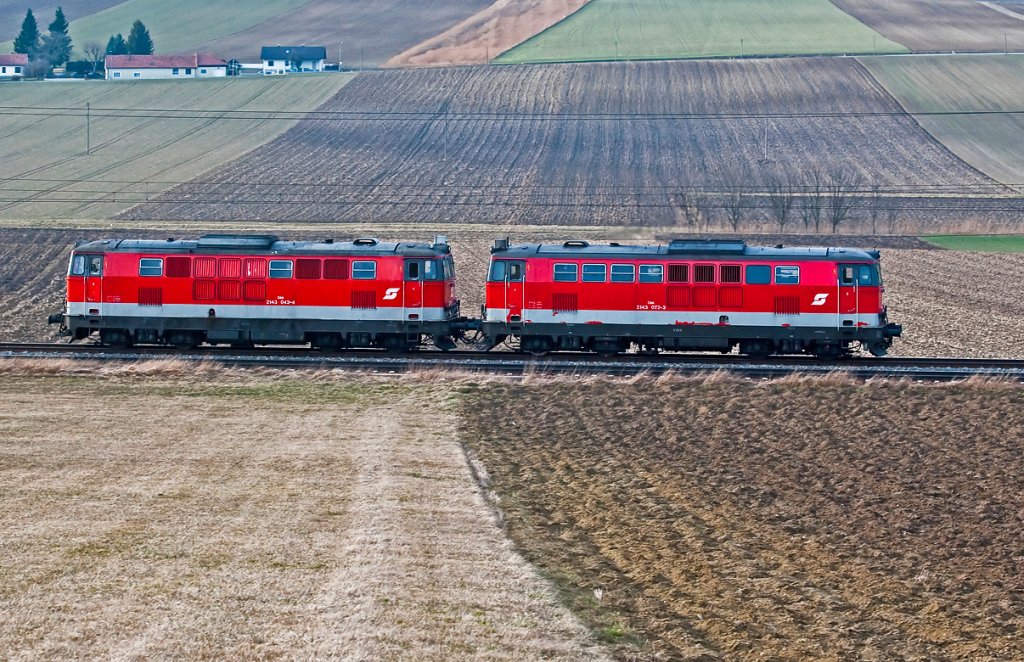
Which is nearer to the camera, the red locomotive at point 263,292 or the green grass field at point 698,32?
the red locomotive at point 263,292

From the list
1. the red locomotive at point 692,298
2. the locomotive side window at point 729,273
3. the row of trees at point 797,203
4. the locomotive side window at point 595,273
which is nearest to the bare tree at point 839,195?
the row of trees at point 797,203

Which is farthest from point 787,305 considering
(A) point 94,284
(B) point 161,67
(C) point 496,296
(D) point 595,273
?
(B) point 161,67

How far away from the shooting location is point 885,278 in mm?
58500

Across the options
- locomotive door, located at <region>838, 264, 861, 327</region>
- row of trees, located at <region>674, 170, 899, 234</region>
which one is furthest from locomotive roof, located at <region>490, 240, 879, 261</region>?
row of trees, located at <region>674, 170, 899, 234</region>

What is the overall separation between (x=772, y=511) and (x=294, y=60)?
148 meters

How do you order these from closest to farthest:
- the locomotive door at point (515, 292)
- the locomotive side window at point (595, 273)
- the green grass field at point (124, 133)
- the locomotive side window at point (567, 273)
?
the locomotive side window at point (595, 273), the locomotive side window at point (567, 273), the locomotive door at point (515, 292), the green grass field at point (124, 133)

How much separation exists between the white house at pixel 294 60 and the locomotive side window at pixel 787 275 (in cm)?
12899

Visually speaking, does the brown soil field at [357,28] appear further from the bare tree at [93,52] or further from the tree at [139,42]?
the bare tree at [93,52]

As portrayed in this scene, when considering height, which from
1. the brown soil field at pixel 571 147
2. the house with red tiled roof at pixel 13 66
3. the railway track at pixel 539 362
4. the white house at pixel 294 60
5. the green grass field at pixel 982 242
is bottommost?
the railway track at pixel 539 362

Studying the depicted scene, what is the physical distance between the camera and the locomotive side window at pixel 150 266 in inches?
1591

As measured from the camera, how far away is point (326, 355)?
1565 inches

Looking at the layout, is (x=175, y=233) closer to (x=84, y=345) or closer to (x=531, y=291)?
(x=84, y=345)

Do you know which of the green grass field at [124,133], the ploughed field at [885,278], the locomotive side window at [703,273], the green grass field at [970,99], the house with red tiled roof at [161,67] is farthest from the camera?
the house with red tiled roof at [161,67]

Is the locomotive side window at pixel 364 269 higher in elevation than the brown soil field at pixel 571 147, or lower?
lower
